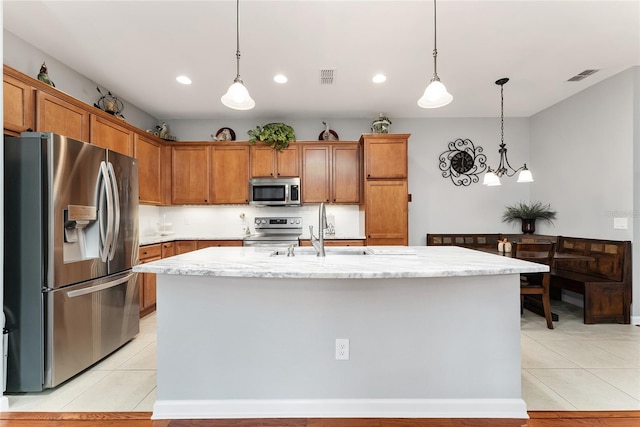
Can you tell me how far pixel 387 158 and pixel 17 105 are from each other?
12.4 ft

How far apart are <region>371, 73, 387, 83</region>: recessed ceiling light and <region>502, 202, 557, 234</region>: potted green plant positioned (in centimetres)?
301

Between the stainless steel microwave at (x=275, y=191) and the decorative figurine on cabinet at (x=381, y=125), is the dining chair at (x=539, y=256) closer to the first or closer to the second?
the decorative figurine on cabinet at (x=381, y=125)

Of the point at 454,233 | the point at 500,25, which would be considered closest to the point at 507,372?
the point at 500,25

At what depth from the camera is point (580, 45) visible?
114 inches

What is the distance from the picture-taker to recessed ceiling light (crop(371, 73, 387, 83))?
11.3ft

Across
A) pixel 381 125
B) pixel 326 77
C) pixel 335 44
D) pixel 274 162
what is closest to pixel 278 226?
pixel 274 162

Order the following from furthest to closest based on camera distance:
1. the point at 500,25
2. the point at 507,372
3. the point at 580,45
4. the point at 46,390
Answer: the point at 580,45, the point at 500,25, the point at 46,390, the point at 507,372

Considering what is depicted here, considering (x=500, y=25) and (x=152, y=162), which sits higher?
(x=500, y=25)

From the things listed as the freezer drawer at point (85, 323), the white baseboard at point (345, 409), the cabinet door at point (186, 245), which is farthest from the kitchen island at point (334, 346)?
the cabinet door at point (186, 245)

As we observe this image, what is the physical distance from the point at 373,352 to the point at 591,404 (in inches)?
58.7

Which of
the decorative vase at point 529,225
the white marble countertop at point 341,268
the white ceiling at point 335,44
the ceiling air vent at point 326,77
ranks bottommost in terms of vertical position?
the white marble countertop at point 341,268

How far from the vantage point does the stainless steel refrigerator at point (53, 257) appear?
2.15m

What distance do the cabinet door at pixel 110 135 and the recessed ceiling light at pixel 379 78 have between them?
2954mm

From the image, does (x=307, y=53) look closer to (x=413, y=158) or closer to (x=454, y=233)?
(x=413, y=158)
